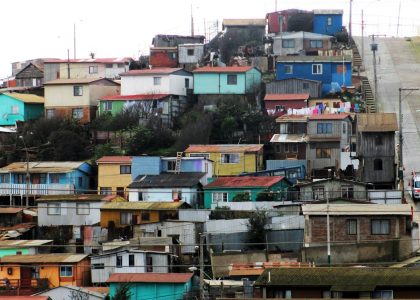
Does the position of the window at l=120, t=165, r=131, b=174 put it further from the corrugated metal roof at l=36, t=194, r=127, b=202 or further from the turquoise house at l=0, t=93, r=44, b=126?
the turquoise house at l=0, t=93, r=44, b=126

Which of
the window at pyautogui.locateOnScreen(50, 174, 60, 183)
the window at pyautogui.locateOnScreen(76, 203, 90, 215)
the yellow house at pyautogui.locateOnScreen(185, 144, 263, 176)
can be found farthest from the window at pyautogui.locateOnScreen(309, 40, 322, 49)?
the window at pyautogui.locateOnScreen(76, 203, 90, 215)

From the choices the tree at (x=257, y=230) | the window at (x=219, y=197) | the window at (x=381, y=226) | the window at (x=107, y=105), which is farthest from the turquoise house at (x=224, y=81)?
the window at (x=381, y=226)

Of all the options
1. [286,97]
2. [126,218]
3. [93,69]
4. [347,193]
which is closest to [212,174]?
[126,218]

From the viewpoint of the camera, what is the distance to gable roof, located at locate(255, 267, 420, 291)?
33.0m

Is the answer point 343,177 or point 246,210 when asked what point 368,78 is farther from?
point 246,210

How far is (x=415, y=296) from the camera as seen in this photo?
32562 millimetres

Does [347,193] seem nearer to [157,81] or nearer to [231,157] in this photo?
[231,157]

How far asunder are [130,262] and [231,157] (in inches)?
448

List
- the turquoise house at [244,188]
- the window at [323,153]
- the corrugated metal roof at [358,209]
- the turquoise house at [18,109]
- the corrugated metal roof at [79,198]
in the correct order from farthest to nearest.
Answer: the turquoise house at [18,109] < the window at [323,153] < the corrugated metal roof at [79,198] < the turquoise house at [244,188] < the corrugated metal roof at [358,209]

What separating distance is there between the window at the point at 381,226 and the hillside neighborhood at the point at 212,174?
0.04 m

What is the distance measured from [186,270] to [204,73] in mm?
19678

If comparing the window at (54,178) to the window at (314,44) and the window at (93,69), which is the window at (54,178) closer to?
the window at (93,69)

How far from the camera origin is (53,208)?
48.6m

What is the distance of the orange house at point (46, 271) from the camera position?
42344 mm
